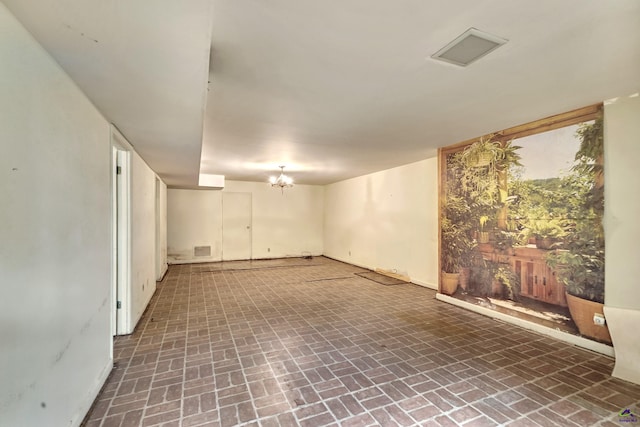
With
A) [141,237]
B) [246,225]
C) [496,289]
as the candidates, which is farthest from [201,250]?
[496,289]

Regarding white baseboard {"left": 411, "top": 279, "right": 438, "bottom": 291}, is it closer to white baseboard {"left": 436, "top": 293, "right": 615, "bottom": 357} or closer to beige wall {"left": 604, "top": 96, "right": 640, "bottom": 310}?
white baseboard {"left": 436, "top": 293, "right": 615, "bottom": 357}

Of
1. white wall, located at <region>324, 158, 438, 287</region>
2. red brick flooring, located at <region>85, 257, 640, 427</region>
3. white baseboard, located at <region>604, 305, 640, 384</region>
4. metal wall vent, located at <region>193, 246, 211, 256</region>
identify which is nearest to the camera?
red brick flooring, located at <region>85, 257, 640, 427</region>

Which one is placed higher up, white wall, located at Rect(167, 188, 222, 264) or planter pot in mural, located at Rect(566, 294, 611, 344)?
white wall, located at Rect(167, 188, 222, 264)

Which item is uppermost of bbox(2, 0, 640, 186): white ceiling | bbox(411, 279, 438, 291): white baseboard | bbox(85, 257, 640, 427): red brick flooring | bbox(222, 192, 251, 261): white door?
bbox(2, 0, 640, 186): white ceiling

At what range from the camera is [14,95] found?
114 centimetres

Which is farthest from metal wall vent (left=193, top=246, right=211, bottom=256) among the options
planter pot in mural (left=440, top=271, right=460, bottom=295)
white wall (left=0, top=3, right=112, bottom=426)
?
planter pot in mural (left=440, top=271, right=460, bottom=295)

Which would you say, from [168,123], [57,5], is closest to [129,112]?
[168,123]

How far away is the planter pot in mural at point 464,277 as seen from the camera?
4102 mm

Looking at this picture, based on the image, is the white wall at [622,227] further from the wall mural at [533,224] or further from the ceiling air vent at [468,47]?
the ceiling air vent at [468,47]

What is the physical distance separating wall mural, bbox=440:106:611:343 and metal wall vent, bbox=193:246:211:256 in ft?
21.0

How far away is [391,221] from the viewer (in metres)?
6.23

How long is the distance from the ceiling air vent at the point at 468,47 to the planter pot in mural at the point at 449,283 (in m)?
3.29

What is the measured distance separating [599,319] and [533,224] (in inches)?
43.0

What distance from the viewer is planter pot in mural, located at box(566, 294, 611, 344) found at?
2697mm
